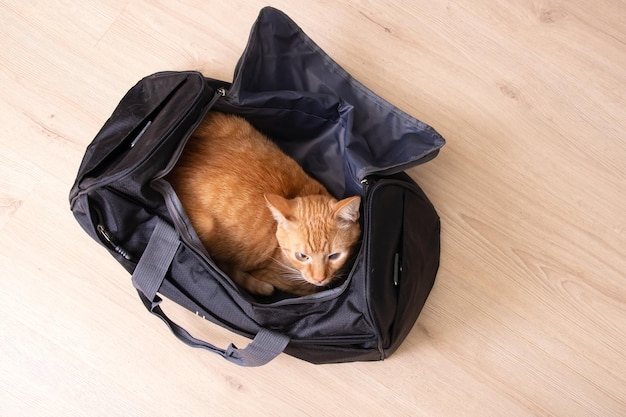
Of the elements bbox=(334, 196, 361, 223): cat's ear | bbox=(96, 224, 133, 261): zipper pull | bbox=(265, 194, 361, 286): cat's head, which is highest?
bbox=(334, 196, 361, 223): cat's ear

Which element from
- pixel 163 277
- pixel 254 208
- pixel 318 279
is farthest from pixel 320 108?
pixel 163 277

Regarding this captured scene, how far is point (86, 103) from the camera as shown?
57.7 inches

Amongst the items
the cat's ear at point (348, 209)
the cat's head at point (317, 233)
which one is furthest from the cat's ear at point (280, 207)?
the cat's ear at point (348, 209)

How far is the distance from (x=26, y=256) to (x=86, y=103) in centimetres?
44

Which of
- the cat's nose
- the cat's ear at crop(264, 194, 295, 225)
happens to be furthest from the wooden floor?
the cat's ear at crop(264, 194, 295, 225)

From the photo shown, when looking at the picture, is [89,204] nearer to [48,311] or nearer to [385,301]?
[48,311]

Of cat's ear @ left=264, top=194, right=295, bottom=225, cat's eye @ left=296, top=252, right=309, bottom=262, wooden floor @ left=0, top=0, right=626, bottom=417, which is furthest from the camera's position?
wooden floor @ left=0, top=0, right=626, bottom=417

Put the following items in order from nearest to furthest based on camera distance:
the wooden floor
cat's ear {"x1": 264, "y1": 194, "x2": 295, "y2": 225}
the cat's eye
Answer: cat's ear {"x1": 264, "y1": 194, "x2": 295, "y2": 225} → the cat's eye → the wooden floor

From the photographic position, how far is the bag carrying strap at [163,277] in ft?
3.81

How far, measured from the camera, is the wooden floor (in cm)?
134

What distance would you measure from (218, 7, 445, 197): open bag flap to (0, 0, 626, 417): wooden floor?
0.17 meters

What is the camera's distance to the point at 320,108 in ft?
4.38

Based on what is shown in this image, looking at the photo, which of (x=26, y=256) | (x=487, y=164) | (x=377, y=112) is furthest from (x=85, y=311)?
(x=487, y=164)

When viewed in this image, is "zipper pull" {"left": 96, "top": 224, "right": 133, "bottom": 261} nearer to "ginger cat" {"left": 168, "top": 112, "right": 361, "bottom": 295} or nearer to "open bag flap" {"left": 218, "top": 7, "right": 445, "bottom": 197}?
"ginger cat" {"left": 168, "top": 112, "right": 361, "bottom": 295}
